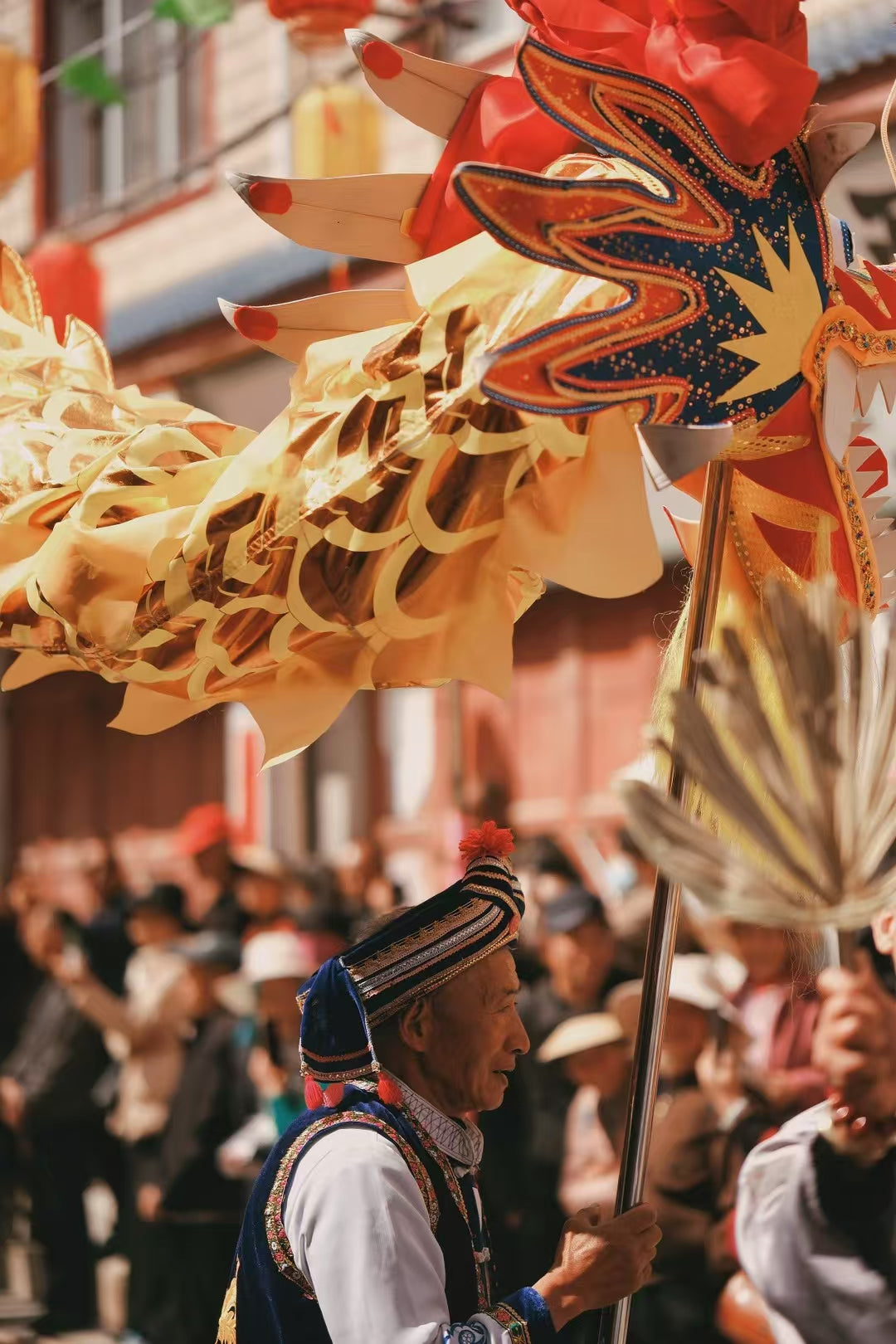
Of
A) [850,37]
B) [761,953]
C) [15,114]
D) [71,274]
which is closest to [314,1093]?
[761,953]

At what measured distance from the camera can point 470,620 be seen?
2.32 metres

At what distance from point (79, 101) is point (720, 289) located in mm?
11059

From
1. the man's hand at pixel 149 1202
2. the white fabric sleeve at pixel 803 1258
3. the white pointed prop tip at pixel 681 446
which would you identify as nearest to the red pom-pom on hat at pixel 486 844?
the white fabric sleeve at pixel 803 1258

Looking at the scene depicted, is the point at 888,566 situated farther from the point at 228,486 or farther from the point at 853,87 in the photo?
→ the point at 853,87

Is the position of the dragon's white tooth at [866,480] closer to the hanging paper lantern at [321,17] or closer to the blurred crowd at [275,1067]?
the blurred crowd at [275,1067]

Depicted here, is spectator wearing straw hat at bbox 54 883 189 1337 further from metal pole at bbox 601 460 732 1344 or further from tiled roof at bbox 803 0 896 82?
metal pole at bbox 601 460 732 1344

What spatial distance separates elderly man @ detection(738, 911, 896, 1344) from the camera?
2307 mm

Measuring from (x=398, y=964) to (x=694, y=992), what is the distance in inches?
89.1

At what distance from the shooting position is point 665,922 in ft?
7.33

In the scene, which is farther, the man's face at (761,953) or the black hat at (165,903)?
the black hat at (165,903)

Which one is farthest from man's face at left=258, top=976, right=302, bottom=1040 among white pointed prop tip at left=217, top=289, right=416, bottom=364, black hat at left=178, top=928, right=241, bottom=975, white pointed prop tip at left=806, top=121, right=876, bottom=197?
white pointed prop tip at left=806, top=121, right=876, bottom=197

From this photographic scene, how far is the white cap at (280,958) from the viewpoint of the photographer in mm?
5922

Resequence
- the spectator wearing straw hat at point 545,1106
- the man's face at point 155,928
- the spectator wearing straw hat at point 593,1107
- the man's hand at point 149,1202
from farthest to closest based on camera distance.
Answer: the man's face at point 155,928, the man's hand at point 149,1202, the spectator wearing straw hat at point 545,1106, the spectator wearing straw hat at point 593,1107

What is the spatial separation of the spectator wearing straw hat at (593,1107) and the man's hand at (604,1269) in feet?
8.37
